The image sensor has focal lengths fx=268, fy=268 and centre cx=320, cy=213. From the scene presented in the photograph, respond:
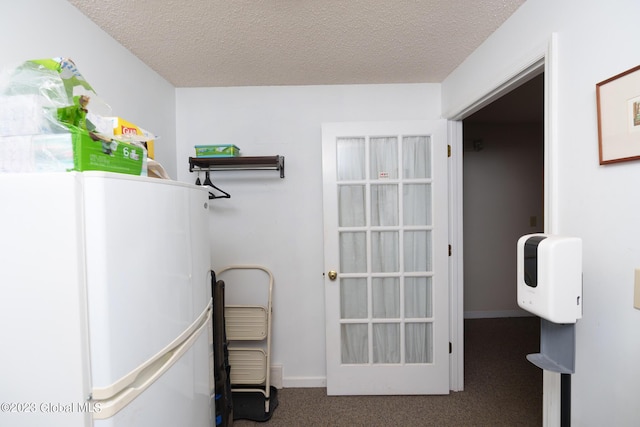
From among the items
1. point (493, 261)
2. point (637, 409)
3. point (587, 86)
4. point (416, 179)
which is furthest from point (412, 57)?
point (493, 261)

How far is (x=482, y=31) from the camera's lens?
1446mm

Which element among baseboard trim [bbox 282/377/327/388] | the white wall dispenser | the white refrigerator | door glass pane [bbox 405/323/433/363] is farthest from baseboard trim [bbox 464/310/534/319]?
the white refrigerator

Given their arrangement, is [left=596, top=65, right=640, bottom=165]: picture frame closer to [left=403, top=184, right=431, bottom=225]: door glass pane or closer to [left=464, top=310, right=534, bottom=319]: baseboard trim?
[left=403, top=184, right=431, bottom=225]: door glass pane

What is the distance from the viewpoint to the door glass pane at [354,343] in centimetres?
206

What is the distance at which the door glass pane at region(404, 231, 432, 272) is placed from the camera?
2.03m

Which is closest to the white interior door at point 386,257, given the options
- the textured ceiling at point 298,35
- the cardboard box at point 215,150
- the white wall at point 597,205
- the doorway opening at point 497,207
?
the textured ceiling at point 298,35

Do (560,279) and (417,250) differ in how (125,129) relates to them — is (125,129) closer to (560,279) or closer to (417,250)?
(560,279)

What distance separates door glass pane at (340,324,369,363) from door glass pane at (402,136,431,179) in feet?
4.04

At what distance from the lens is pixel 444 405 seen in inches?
75.3

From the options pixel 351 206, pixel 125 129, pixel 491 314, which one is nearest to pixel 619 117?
pixel 351 206

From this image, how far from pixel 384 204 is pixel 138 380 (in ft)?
5.59

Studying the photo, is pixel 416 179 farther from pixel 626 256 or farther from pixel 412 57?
pixel 626 256

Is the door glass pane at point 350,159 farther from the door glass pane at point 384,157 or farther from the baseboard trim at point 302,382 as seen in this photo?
the baseboard trim at point 302,382

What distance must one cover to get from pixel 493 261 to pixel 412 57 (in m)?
2.81
